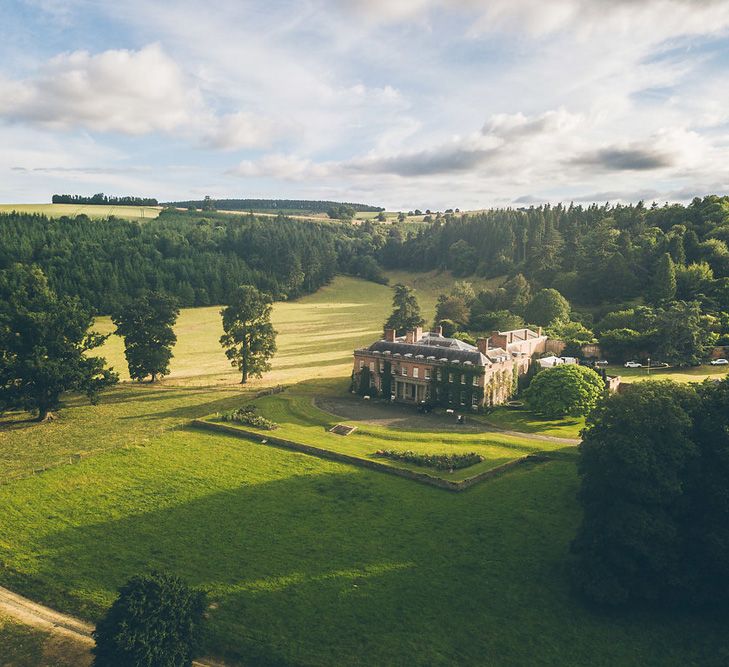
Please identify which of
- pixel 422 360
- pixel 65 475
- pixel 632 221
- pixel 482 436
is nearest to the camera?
pixel 65 475

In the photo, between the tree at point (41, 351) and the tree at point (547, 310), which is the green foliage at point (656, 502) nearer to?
the tree at point (41, 351)

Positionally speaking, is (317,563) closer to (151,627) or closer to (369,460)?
(151,627)

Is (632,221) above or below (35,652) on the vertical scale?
above

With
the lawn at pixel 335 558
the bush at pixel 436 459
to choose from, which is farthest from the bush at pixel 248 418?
the bush at pixel 436 459

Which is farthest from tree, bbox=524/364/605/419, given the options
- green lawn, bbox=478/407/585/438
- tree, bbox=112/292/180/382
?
tree, bbox=112/292/180/382

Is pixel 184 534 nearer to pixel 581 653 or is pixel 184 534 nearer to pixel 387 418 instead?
pixel 581 653

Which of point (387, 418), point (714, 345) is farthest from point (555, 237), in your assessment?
point (387, 418)

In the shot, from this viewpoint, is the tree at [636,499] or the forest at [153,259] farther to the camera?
the forest at [153,259]

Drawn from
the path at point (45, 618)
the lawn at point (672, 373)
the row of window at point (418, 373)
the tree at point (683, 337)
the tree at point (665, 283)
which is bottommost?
the path at point (45, 618)
